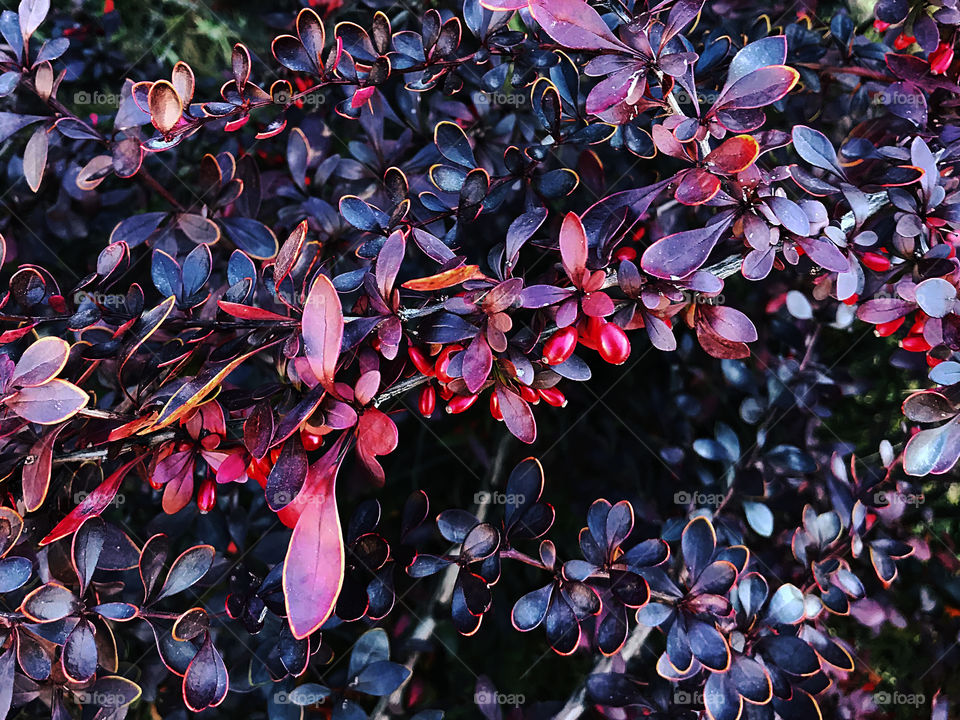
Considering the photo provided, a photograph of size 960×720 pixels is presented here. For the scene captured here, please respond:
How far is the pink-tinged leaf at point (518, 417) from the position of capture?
2.10 ft

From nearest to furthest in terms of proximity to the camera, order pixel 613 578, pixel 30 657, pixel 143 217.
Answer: pixel 30 657 < pixel 613 578 < pixel 143 217

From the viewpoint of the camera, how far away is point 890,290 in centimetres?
96

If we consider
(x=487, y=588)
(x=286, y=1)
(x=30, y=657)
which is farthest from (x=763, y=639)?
(x=286, y=1)

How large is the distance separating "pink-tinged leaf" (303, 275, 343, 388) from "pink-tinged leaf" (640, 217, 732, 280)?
26cm

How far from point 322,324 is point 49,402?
0.73ft

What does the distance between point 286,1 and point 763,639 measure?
1.35 m

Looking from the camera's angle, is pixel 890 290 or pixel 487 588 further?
pixel 890 290

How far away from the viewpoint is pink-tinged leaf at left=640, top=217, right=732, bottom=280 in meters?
0.58

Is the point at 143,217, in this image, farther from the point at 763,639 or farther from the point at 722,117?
the point at 763,639

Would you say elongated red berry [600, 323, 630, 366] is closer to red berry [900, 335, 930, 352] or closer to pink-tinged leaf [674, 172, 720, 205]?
pink-tinged leaf [674, 172, 720, 205]

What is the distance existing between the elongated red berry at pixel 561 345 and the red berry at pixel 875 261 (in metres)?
0.38

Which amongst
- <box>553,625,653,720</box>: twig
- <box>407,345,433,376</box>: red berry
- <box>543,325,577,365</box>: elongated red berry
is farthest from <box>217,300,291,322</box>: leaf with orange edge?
<box>553,625,653,720</box>: twig

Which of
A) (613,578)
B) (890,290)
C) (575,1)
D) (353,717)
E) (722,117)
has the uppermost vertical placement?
(575,1)

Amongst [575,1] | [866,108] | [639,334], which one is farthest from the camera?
[639,334]
